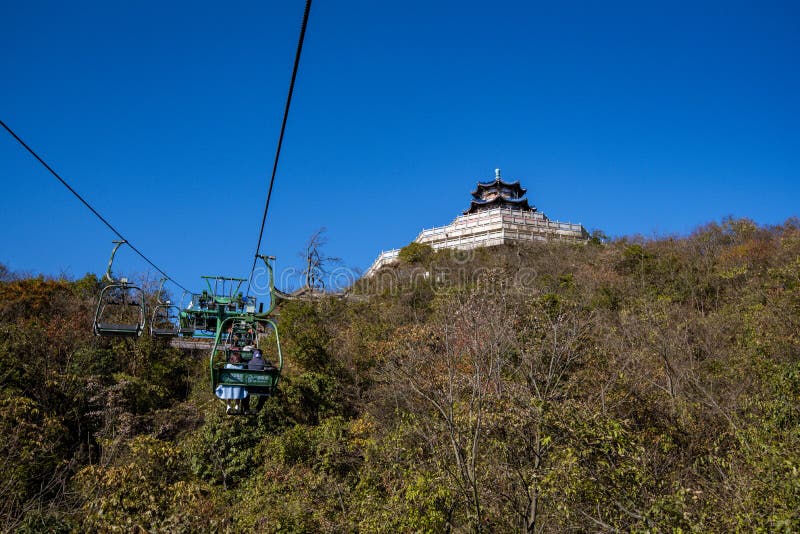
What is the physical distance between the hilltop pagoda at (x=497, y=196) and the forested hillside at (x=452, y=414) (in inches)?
1219

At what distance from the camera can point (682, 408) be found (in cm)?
1139

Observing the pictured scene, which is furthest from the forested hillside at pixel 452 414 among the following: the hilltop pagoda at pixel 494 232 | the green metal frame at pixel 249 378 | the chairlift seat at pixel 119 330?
the hilltop pagoda at pixel 494 232

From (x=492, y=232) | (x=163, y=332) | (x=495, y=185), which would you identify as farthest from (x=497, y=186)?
(x=163, y=332)

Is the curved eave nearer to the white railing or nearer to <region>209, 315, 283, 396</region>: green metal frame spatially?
the white railing

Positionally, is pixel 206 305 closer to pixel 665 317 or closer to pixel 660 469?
pixel 660 469

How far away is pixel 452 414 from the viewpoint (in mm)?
8766

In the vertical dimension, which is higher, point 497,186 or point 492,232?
point 497,186

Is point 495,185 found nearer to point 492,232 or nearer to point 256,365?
point 492,232

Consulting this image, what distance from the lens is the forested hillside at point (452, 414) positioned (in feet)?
24.8

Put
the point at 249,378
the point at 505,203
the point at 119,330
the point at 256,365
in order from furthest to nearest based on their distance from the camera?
the point at 505,203 < the point at 119,330 < the point at 256,365 < the point at 249,378

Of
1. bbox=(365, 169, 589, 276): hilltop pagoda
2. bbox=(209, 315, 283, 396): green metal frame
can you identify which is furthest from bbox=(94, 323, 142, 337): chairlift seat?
bbox=(365, 169, 589, 276): hilltop pagoda

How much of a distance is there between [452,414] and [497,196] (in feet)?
167

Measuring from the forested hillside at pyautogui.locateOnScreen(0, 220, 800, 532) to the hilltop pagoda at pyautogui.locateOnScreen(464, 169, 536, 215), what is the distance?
31.0 metres

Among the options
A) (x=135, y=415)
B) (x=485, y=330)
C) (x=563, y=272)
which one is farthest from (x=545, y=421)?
(x=563, y=272)
